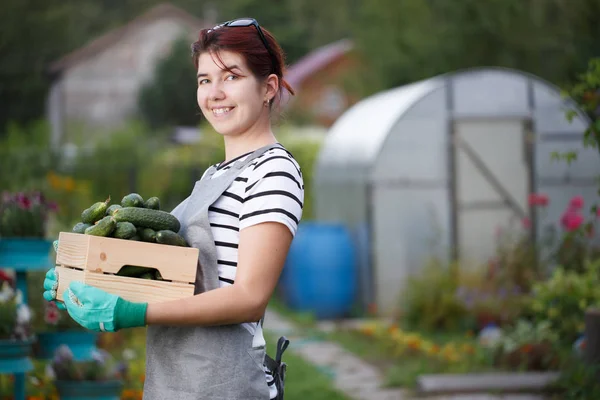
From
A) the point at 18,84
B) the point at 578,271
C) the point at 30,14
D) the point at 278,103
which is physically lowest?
the point at 578,271

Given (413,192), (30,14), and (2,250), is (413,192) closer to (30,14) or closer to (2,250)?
(2,250)

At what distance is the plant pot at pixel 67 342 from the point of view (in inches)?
250

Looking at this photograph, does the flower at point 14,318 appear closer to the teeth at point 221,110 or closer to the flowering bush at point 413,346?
the teeth at point 221,110

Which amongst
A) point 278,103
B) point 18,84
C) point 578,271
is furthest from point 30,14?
point 278,103

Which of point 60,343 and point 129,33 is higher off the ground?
point 129,33

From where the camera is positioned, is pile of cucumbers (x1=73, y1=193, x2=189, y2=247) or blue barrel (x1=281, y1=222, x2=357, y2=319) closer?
pile of cucumbers (x1=73, y1=193, x2=189, y2=247)

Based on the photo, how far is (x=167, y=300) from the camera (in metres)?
2.68

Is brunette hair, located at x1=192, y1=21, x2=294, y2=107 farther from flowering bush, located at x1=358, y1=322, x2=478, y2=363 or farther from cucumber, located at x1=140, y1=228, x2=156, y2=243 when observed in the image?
flowering bush, located at x1=358, y1=322, x2=478, y2=363

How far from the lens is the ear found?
2.95m

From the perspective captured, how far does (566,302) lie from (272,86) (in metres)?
5.92

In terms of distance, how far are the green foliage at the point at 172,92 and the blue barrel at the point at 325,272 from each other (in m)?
26.8

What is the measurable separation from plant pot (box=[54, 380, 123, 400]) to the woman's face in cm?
328

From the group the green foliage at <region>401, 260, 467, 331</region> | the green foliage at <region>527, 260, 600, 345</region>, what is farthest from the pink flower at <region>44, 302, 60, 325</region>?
the green foliage at <region>401, 260, 467, 331</region>

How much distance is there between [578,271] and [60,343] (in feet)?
19.2
